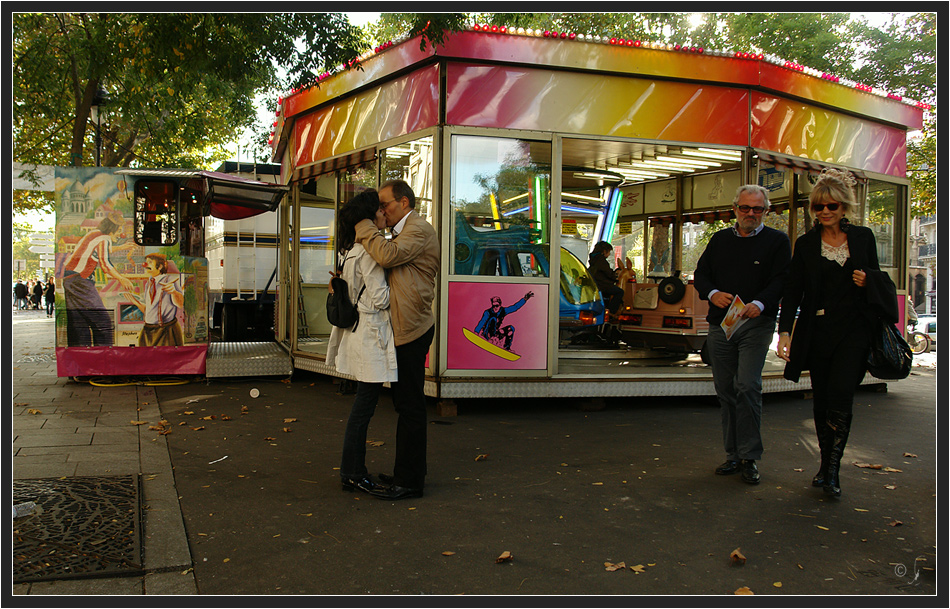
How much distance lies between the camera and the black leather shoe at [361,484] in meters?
4.32

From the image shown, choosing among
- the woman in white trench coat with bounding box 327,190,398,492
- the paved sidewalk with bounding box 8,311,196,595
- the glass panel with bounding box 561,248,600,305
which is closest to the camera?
the paved sidewalk with bounding box 8,311,196,595

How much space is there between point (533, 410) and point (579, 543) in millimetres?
3820

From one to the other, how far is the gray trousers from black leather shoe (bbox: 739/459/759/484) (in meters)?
0.04

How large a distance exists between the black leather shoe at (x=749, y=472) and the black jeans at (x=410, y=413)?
6.84 ft

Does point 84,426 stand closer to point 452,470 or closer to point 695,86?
point 452,470

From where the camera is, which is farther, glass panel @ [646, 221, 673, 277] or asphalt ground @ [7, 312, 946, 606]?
glass panel @ [646, 221, 673, 277]

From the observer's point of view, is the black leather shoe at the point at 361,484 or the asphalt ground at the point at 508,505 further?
the black leather shoe at the point at 361,484

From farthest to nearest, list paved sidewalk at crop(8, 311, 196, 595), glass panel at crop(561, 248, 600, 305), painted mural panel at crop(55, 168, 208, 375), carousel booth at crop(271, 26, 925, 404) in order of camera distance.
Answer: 1. glass panel at crop(561, 248, 600, 305)
2. painted mural panel at crop(55, 168, 208, 375)
3. carousel booth at crop(271, 26, 925, 404)
4. paved sidewalk at crop(8, 311, 196, 595)

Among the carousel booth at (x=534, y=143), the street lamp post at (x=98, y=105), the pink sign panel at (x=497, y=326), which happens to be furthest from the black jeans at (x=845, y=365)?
the street lamp post at (x=98, y=105)

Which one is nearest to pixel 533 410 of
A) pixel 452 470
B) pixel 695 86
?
pixel 452 470

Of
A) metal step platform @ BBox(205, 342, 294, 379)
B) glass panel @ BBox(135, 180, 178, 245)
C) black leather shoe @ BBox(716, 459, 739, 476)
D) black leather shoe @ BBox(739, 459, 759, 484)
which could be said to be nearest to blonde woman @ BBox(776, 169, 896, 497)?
black leather shoe @ BBox(739, 459, 759, 484)

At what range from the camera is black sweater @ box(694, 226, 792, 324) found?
15.3 ft

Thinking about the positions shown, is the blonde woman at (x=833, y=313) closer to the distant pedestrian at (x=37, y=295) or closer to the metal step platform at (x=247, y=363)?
the metal step platform at (x=247, y=363)

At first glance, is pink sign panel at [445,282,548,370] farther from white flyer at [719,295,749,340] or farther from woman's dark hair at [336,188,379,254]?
woman's dark hair at [336,188,379,254]
